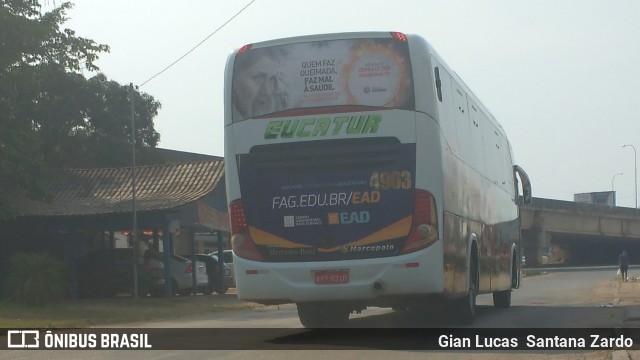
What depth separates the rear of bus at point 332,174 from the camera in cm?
1421

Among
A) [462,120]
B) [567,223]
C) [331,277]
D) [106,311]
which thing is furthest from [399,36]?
[567,223]

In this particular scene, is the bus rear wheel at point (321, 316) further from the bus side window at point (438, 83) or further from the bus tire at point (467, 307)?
the bus side window at point (438, 83)

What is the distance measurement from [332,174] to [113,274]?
20017 mm

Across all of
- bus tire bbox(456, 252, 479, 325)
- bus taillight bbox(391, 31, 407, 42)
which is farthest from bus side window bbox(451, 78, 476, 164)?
bus taillight bbox(391, 31, 407, 42)

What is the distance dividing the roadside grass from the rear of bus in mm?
8548

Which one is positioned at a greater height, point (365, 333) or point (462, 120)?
point (462, 120)

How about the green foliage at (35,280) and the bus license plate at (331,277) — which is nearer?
the bus license plate at (331,277)

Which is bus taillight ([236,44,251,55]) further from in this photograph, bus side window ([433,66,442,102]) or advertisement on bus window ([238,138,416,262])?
bus side window ([433,66,442,102])

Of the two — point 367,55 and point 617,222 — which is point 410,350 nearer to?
point 367,55

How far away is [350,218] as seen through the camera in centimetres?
1437

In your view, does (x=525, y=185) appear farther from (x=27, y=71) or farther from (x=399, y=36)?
(x=27, y=71)

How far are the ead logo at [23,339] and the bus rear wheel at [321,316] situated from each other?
4.08m

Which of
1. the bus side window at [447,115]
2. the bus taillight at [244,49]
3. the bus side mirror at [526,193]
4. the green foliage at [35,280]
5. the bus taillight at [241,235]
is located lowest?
the green foliage at [35,280]

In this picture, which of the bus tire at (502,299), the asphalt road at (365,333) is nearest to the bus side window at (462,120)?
the asphalt road at (365,333)
